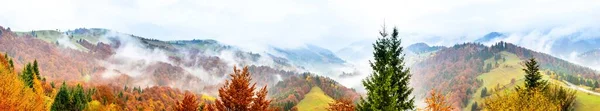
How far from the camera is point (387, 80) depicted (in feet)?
125

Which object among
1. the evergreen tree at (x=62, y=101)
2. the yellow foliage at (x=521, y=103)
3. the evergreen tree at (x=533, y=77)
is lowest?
the evergreen tree at (x=62, y=101)

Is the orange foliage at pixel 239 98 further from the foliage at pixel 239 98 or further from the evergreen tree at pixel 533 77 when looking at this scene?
the evergreen tree at pixel 533 77

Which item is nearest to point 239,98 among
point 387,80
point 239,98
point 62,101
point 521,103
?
point 239,98

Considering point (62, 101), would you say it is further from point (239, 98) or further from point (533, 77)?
point (533, 77)

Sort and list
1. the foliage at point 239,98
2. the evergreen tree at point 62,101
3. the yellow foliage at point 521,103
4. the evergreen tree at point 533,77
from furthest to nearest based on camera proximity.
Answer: the evergreen tree at point 62,101 → the evergreen tree at point 533,77 → the yellow foliage at point 521,103 → the foliage at point 239,98

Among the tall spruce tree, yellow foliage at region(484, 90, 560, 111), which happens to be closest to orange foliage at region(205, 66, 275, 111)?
the tall spruce tree

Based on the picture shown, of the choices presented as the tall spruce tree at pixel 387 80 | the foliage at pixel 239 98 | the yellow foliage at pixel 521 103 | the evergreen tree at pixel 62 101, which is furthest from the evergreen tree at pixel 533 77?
the evergreen tree at pixel 62 101

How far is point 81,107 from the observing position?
106 metres

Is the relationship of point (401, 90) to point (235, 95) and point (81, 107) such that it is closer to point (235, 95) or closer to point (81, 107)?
point (235, 95)

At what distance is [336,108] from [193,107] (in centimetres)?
1528

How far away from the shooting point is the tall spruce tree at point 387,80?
3844 centimetres

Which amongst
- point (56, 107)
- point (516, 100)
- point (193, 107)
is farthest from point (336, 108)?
point (56, 107)

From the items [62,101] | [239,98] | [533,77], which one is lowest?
[62,101]

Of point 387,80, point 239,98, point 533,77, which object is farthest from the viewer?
point 533,77
